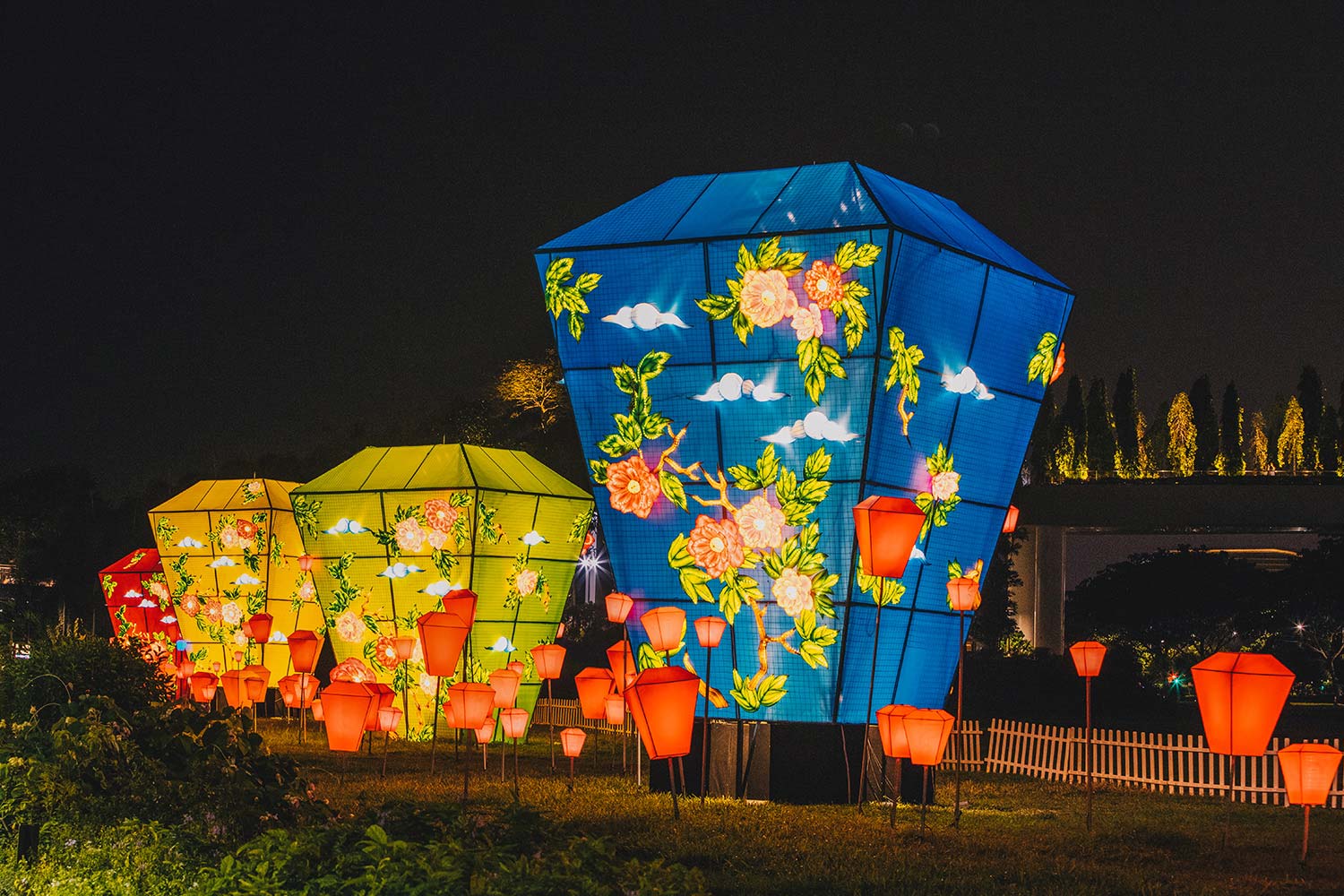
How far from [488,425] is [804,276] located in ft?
60.3

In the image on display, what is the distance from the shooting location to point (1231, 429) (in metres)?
30.9

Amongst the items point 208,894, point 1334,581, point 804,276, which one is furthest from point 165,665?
point 1334,581

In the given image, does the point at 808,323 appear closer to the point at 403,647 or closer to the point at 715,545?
the point at 715,545

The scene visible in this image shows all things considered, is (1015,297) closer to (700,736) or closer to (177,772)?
(700,736)

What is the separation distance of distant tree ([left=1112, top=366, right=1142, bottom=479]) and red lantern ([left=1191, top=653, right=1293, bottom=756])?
24389mm

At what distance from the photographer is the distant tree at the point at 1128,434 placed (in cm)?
3159

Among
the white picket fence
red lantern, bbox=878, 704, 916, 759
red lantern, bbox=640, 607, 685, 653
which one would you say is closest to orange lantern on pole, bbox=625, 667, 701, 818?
red lantern, bbox=878, 704, 916, 759

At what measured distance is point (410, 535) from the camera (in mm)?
16406

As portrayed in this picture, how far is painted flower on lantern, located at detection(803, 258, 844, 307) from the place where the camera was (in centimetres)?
982

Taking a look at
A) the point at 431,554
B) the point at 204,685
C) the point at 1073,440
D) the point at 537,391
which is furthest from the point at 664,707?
the point at 1073,440

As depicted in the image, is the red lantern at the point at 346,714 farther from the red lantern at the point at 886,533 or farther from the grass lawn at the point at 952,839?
the red lantern at the point at 886,533

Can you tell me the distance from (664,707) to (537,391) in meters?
20.2

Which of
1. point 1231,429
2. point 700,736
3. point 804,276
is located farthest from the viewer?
point 1231,429

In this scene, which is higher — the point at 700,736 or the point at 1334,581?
the point at 1334,581
